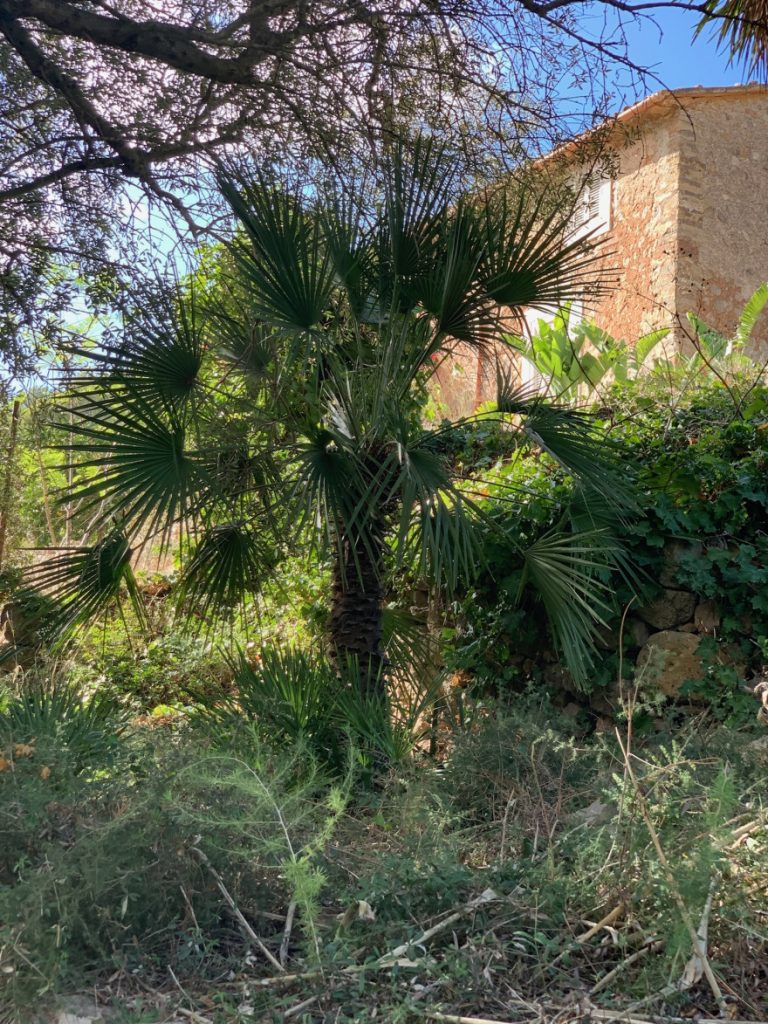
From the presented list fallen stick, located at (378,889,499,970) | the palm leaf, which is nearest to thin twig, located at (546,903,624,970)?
fallen stick, located at (378,889,499,970)

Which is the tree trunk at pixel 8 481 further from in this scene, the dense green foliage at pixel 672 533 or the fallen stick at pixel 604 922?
the fallen stick at pixel 604 922

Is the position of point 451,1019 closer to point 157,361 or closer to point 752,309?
point 157,361

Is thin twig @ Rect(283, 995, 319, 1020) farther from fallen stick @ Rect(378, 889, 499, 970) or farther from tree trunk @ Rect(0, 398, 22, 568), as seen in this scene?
tree trunk @ Rect(0, 398, 22, 568)

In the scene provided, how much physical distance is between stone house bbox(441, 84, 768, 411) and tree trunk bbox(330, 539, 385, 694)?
17.8ft

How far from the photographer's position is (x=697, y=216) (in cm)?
1071

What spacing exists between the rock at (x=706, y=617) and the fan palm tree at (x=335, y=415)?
1.86 ft

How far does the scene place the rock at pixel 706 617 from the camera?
5.28m

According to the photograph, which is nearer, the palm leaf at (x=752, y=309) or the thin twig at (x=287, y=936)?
the thin twig at (x=287, y=936)

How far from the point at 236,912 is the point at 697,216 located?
10088 millimetres

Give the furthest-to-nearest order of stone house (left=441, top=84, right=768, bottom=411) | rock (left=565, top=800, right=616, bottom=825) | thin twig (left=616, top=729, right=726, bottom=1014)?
stone house (left=441, top=84, right=768, bottom=411)
rock (left=565, top=800, right=616, bottom=825)
thin twig (left=616, top=729, right=726, bottom=1014)

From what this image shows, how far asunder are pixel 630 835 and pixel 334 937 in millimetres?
897

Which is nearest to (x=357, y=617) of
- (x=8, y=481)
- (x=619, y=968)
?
(x=619, y=968)

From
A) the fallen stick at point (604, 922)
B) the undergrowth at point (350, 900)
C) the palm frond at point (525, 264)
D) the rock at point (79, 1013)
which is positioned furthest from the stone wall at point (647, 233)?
the rock at point (79, 1013)

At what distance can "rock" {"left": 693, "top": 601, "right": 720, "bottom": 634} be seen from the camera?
5281 mm
